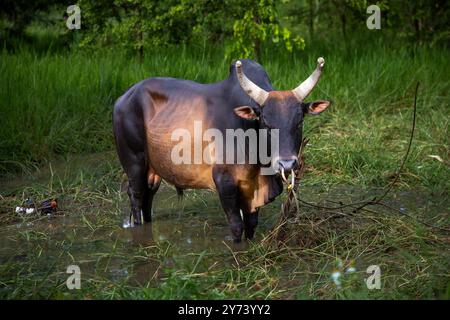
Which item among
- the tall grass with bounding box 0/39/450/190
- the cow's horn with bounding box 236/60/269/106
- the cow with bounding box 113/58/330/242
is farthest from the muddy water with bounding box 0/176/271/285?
the tall grass with bounding box 0/39/450/190

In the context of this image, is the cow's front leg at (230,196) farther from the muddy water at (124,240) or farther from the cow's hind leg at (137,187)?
the cow's hind leg at (137,187)

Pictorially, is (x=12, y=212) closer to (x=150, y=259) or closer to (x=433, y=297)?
(x=150, y=259)

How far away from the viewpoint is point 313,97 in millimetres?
7898

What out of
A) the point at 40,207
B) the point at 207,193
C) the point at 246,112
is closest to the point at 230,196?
the point at 246,112

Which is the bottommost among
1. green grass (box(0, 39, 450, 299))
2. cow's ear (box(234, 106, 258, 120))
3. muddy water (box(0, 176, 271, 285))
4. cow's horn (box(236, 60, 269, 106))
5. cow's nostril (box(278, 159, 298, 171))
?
muddy water (box(0, 176, 271, 285))

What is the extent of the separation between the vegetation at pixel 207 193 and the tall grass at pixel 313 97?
0.06ft

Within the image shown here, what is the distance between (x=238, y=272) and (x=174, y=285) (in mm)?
589

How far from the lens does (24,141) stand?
7242mm

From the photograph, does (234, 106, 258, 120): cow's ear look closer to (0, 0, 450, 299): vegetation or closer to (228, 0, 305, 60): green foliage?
(0, 0, 450, 299): vegetation

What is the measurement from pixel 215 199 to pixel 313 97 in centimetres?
207

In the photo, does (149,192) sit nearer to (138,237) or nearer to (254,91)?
(138,237)

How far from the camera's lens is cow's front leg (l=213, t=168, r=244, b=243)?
16.5ft

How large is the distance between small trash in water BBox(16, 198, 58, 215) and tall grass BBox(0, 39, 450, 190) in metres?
0.89

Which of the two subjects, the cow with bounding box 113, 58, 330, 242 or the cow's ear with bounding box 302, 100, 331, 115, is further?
the cow's ear with bounding box 302, 100, 331, 115
